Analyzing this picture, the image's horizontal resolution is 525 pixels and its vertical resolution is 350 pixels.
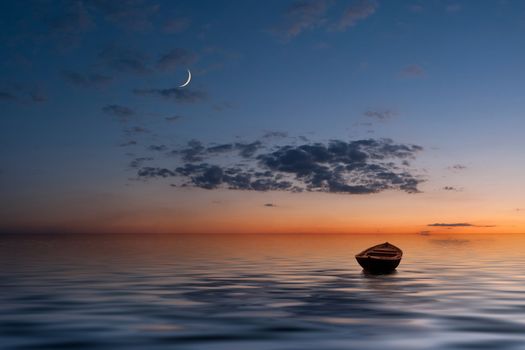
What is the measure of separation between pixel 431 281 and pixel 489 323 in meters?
20.9

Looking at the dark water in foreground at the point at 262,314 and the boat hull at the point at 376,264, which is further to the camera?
the boat hull at the point at 376,264

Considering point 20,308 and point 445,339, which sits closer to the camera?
point 445,339

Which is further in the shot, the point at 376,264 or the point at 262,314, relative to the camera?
the point at 376,264

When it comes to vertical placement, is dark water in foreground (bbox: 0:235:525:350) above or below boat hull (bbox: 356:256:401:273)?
below

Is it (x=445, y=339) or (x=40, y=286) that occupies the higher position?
(x=40, y=286)

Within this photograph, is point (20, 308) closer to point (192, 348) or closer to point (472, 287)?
point (192, 348)

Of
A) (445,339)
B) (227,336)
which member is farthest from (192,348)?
(445,339)

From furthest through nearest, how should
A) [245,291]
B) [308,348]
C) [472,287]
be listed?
[472,287]
[245,291]
[308,348]

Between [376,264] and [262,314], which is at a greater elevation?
[376,264]

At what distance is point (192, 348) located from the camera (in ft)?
63.0

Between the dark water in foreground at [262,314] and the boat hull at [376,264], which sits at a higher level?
the boat hull at [376,264]

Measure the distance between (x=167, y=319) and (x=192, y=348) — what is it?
6054mm

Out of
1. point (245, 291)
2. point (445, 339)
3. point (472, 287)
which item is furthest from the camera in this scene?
point (472, 287)

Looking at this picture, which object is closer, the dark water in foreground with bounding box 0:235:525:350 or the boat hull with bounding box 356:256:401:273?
the dark water in foreground with bounding box 0:235:525:350
